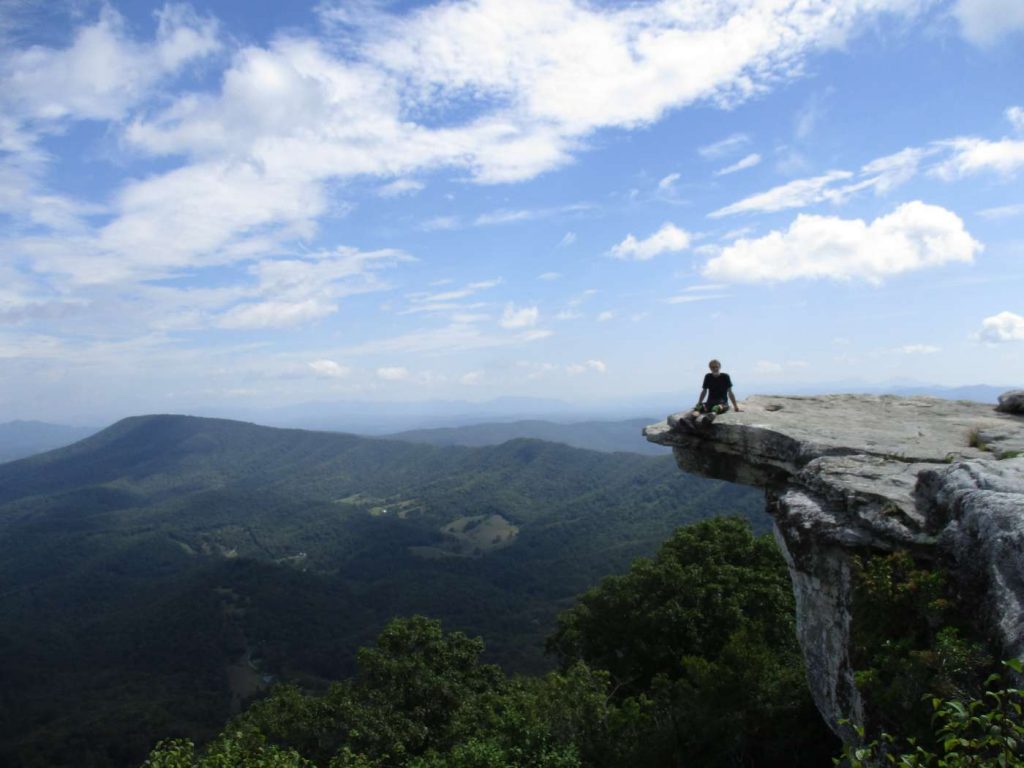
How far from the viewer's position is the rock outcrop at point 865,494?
30.5 feet

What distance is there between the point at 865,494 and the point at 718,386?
712cm

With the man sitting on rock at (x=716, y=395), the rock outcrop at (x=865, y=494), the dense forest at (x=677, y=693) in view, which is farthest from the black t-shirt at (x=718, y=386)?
the dense forest at (x=677, y=693)

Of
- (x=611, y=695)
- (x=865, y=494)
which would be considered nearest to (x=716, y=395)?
(x=865, y=494)

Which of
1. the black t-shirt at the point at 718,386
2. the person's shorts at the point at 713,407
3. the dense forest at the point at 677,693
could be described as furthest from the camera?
the black t-shirt at the point at 718,386

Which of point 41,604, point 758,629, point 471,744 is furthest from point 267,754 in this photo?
point 41,604

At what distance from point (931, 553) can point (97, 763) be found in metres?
111

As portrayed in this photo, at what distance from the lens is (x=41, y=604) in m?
189

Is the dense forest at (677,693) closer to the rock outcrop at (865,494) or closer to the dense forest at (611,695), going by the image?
the dense forest at (611,695)

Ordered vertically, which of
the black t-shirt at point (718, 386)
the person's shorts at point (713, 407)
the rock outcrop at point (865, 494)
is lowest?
the rock outcrop at point (865, 494)

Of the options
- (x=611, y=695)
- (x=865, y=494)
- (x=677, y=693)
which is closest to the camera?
(x=865, y=494)

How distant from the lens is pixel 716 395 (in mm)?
19156

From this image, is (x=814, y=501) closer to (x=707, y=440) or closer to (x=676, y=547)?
(x=707, y=440)

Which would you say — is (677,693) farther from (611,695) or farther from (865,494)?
(865,494)

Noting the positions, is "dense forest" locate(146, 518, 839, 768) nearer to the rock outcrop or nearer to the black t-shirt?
the rock outcrop
